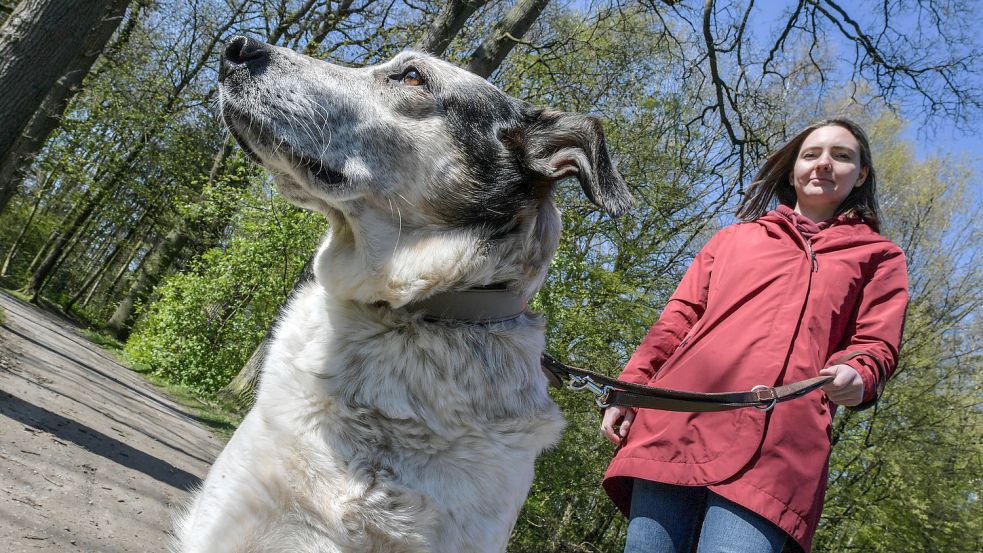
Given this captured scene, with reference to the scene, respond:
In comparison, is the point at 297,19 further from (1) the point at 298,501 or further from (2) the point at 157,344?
(1) the point at 298,501

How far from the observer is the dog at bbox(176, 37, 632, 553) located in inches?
79.0

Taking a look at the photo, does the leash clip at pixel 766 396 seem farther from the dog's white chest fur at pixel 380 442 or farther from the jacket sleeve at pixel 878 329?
the dog's white chest fur at pixel 380 442

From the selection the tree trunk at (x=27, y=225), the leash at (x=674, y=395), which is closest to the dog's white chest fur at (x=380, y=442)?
the leash at (x=674, y=395)

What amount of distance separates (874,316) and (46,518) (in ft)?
13.5

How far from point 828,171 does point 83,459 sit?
199 inches

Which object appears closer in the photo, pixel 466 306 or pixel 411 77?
pixel 466 306

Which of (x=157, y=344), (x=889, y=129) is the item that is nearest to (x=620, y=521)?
(x=157, y=344)

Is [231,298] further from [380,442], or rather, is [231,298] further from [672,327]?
[380,442]

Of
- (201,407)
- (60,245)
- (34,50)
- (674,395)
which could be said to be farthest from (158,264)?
(674,395)

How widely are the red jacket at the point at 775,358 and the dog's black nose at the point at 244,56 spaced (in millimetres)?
1897

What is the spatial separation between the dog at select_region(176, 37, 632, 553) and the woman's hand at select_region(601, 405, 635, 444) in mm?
523

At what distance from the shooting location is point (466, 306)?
2406mm

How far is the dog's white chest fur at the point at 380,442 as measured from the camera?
6.48 ft

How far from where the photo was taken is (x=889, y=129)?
58.0ft
